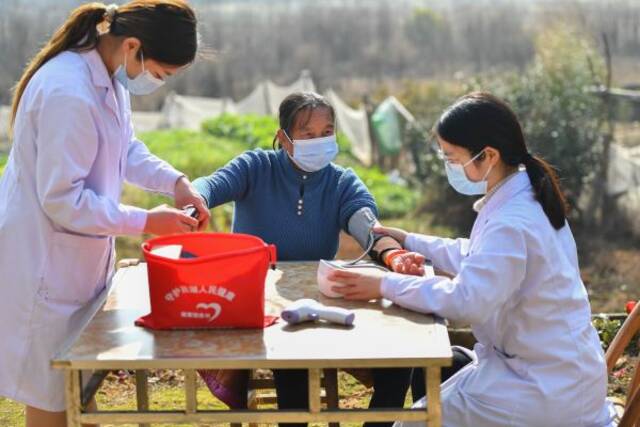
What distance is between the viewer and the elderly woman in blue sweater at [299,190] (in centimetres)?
365

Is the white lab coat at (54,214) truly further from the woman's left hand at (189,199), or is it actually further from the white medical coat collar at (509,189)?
the white medical coat collar at (509,189)

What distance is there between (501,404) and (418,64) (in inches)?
375

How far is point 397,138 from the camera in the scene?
1057cm

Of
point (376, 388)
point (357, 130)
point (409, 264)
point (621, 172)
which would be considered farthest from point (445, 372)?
point (357, 130)

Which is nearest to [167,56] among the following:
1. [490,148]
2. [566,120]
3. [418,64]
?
[490,148]

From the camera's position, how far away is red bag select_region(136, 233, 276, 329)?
2.66 m

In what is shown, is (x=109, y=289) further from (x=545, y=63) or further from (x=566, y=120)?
(x=545, y=63)

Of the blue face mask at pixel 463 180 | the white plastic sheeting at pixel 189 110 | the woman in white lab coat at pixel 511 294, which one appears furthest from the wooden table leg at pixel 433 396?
the white plastic sheeting at pixel 189 110

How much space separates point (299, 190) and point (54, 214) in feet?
3.46

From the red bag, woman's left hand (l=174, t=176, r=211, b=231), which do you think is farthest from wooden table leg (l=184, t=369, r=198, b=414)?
woman's left hand (l=174, t=176, r=211, b=231)

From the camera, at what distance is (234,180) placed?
371 centimetres

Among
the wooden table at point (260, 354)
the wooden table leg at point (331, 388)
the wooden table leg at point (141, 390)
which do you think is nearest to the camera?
the wooden table at point (260, 354)

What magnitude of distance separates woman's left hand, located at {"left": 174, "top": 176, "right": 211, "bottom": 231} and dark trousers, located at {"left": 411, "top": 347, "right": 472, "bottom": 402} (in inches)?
32.8

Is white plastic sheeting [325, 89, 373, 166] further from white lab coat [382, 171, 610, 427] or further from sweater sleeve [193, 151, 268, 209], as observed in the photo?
white lab coat [382, 171, 610, 427]
